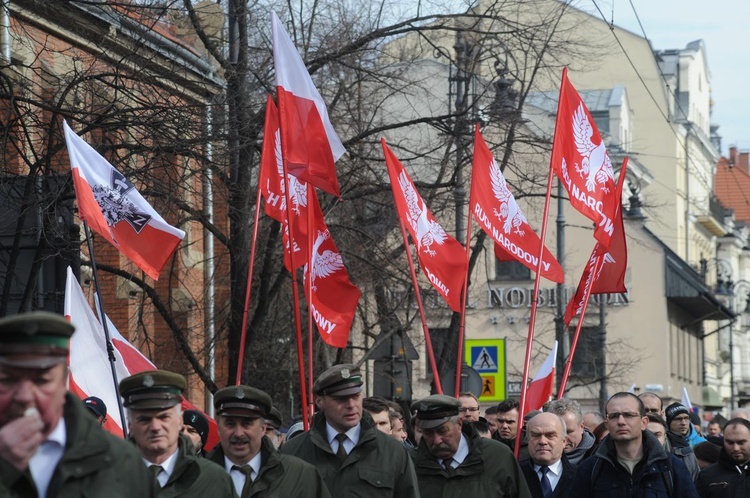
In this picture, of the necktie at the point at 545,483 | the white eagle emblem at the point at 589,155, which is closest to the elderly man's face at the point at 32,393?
the necktie at the point at 545,483

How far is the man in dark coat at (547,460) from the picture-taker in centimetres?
912

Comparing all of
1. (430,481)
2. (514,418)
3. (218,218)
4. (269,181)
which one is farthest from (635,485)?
(218,218)

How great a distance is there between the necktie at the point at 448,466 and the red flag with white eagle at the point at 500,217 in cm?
491

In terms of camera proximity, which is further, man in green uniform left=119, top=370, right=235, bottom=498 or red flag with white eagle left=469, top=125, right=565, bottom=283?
red flag with white eagle left=469, top=125, right=565, bottom=283

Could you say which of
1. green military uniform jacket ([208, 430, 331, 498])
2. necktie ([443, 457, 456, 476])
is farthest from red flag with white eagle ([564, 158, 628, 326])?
green military uniform jacket ([208, 430, 331, 498])

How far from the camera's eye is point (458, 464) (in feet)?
27.2

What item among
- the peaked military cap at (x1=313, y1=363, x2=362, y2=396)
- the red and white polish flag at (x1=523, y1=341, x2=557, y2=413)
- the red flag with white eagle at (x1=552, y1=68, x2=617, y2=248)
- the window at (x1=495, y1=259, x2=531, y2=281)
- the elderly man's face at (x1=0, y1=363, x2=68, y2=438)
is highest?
the window at (x1=495, y1=259, x2=531, y2=281)

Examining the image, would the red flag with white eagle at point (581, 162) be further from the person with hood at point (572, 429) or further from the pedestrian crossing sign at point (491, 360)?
the pedestrian crossing sign at point (491, 360)

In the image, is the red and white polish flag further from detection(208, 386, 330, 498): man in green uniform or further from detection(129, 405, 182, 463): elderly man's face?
detection(129, 405, 182, 463): elderly man's face

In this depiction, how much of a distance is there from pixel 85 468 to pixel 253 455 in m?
2.74

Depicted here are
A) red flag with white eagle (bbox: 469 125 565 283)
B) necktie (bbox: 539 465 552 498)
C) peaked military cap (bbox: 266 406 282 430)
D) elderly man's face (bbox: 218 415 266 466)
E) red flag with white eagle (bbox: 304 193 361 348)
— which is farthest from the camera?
red flag with white eagle (bbox: 469 125 565 283)

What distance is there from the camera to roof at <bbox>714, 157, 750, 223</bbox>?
9788cm

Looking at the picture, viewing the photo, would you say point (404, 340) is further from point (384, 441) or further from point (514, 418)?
point (384, 441)

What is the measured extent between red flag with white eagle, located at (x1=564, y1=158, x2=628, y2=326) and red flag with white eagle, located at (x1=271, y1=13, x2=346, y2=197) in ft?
8.14
